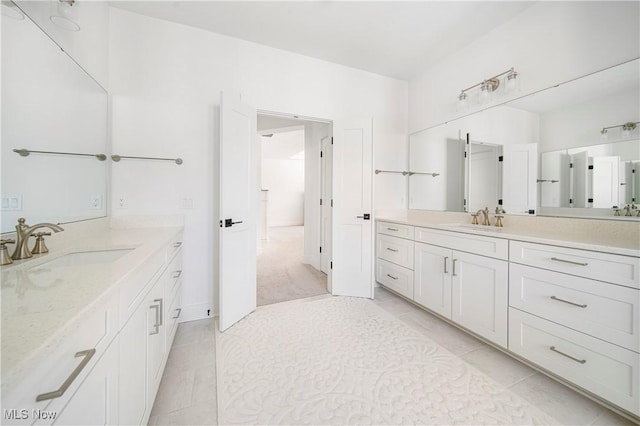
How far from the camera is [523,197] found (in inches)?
84.9

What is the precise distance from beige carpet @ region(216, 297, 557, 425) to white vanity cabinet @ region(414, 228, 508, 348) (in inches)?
14.2

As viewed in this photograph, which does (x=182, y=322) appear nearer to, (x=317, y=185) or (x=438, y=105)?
(x=317, y=185)

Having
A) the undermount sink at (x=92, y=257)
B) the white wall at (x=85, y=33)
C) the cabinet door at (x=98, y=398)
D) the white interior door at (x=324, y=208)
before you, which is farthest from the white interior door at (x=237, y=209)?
the white interior door at (x=324, y=208)

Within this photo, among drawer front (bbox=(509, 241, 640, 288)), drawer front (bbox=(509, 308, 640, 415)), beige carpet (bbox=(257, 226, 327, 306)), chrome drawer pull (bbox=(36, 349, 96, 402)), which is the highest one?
drawer front (bbox=(509, 241, 640, 288))

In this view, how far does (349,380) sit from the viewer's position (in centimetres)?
155

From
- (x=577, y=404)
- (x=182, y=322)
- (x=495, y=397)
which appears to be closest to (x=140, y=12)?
(x=182, y=322)

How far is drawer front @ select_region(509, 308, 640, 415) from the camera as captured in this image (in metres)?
1.23

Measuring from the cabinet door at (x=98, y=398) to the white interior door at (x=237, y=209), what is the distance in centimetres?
130

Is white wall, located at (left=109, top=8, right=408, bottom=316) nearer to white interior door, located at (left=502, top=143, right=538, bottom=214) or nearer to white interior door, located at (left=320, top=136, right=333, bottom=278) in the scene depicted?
white interior door, located at (left=320, top=136, right=333, bottom=278)

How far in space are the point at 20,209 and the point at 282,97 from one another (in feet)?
7.15

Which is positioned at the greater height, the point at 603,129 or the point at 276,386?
the point at 603,129

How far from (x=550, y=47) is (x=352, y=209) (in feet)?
7.02

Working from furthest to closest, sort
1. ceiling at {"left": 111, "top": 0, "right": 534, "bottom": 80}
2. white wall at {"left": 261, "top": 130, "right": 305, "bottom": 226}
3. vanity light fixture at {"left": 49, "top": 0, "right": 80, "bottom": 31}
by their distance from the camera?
1. white wall at {"left": 261, "top": 130, "right": 305, "bottom": 226}
2. ceiling at {"left": 111, "top": 0, "right": 534, "bottom": 80}
3. vanity light fixture at {"left": 49, "top": 0, "right": 80, "bottom": 31}

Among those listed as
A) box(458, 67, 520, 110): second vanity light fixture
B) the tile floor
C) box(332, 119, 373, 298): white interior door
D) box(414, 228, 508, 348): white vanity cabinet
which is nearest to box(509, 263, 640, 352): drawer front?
box(414, 228, 508, 348): white vanity cabinet
